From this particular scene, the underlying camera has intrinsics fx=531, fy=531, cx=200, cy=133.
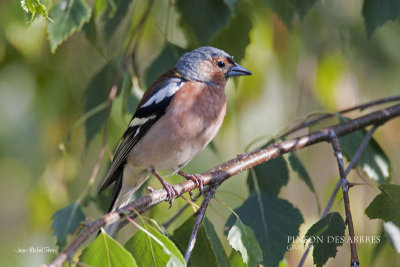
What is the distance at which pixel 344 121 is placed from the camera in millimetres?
3762

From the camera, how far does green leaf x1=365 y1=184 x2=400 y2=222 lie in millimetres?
2887

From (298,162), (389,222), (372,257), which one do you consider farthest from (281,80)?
(389,222)

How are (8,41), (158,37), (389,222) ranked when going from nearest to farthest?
(389,222) < (8,41) < (158,37)

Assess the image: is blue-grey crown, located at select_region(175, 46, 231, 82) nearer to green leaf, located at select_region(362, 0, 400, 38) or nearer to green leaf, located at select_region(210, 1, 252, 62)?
green leaf, located at select_region(210, 1, 252, 62)

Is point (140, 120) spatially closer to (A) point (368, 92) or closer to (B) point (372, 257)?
(B) point (372, 257)

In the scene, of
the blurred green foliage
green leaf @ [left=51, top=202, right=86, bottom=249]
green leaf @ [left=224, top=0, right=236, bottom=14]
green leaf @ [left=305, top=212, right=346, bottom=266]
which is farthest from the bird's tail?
green leaf @ [left=305, top=212, right=346, bottom=266]

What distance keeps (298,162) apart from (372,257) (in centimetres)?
84

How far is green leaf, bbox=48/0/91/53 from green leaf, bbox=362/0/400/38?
70.4 inches

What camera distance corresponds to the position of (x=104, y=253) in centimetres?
220

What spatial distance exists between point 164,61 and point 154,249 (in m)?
1.87

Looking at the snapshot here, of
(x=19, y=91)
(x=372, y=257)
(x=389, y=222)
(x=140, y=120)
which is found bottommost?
(x=372, y=257)

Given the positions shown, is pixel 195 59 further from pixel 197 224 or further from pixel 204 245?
pixel 197 224

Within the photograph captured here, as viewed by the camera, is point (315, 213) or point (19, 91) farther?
point (315, 213)

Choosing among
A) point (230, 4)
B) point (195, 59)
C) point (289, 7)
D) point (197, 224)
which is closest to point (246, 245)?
point (197, 224)
